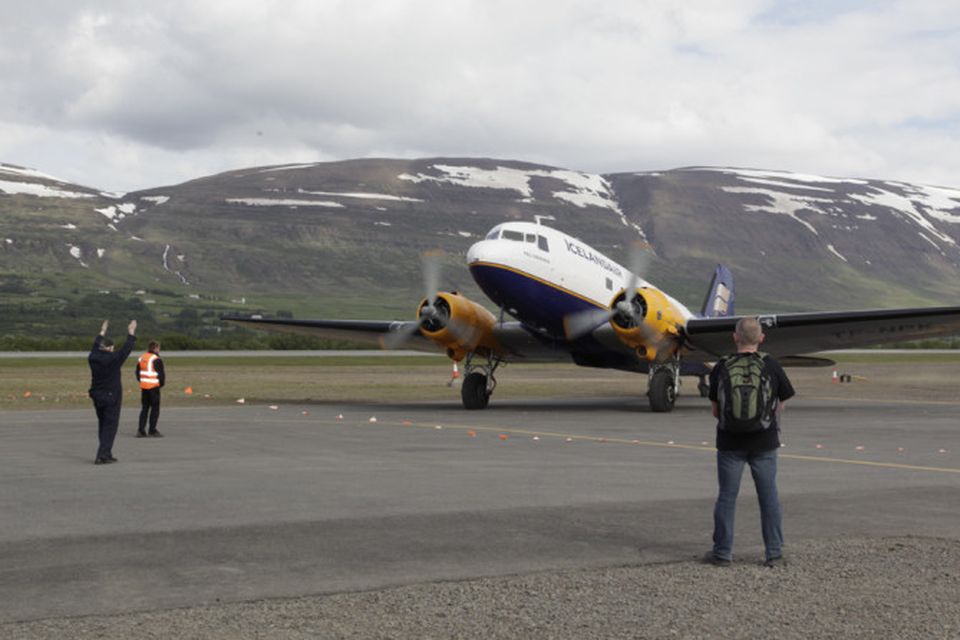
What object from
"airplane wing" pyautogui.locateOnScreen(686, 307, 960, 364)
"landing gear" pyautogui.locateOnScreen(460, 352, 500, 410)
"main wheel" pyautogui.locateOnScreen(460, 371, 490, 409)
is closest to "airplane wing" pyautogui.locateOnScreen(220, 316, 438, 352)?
"landing gear" pyautogui.locateOnScreen(460, 352, 500, 410)

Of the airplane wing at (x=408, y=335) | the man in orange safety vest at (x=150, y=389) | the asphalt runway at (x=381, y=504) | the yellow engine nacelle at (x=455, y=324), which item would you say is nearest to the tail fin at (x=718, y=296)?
the airplane wing at (x=408, y=335)

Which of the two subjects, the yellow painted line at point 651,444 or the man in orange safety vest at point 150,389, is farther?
the man in orange safety vest at point 150,389

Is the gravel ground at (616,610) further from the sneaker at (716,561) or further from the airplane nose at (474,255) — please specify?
the airplane nose at (474,255)

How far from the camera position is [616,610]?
8086 mm

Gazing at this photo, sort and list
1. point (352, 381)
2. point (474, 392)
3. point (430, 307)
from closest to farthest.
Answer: point (430, 307)
point (474, 392)
point (352, 381)

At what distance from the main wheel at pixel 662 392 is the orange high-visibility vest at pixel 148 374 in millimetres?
14173

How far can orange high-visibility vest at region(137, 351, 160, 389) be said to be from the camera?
22.8 metres

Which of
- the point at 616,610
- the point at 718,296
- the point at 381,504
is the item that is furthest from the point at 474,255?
the point at 616,610

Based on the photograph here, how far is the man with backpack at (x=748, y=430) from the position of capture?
972 centimetres

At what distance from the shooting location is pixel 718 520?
32.2 feet

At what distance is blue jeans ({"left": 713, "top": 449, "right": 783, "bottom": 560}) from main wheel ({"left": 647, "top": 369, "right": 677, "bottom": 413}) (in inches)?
853

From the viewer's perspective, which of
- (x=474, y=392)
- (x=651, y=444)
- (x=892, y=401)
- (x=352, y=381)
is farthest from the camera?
(x=352, y=381)

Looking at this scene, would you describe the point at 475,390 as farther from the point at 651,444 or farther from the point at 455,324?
the point at 651,444

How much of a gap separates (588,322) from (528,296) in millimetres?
2233
